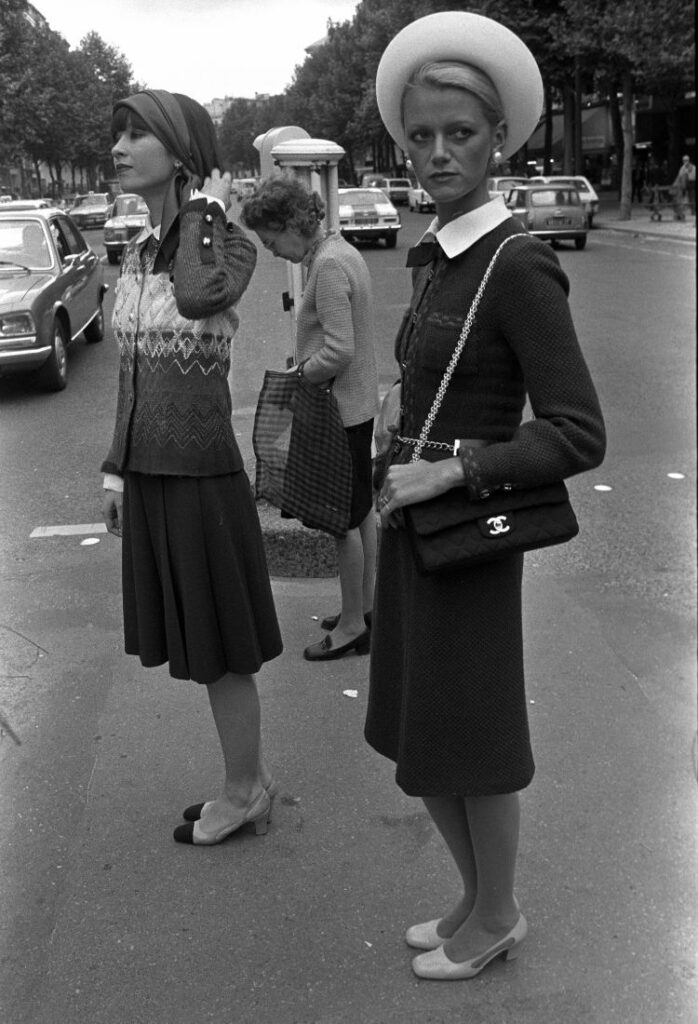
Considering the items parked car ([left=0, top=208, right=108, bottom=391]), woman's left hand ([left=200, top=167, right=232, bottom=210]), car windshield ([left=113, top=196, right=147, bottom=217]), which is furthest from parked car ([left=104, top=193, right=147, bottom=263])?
woman's left hand ([left=200, top=167, right=232, bottom=210])

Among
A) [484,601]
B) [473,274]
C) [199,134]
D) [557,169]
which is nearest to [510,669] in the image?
[484,601]

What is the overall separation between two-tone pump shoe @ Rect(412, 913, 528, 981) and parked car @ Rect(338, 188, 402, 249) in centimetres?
2253

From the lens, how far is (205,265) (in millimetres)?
2436

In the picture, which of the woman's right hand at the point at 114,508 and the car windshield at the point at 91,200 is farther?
the car windshield at the point at 91,200

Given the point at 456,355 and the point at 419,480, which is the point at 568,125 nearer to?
the point at 456,355

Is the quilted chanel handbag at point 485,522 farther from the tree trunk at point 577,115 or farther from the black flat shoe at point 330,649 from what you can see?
the tree trunk at point 577,115

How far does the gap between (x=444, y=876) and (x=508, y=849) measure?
0.51 meters

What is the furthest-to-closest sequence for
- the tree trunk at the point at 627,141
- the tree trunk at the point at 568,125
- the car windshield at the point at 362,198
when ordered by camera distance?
the tree trunk at the point at 568,125 → the tree trunk at the point at 627,141 → the car windshield at the point at 362,198

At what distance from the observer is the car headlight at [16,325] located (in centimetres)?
924

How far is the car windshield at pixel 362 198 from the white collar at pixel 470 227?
78.0ft

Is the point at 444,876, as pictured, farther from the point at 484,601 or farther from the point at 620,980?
the point at 484,601

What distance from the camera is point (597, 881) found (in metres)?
2.63

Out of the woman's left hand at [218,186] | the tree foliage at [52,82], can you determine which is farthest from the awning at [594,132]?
the woman's left hand at [218,186]

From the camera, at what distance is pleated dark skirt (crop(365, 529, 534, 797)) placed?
2.02 m
